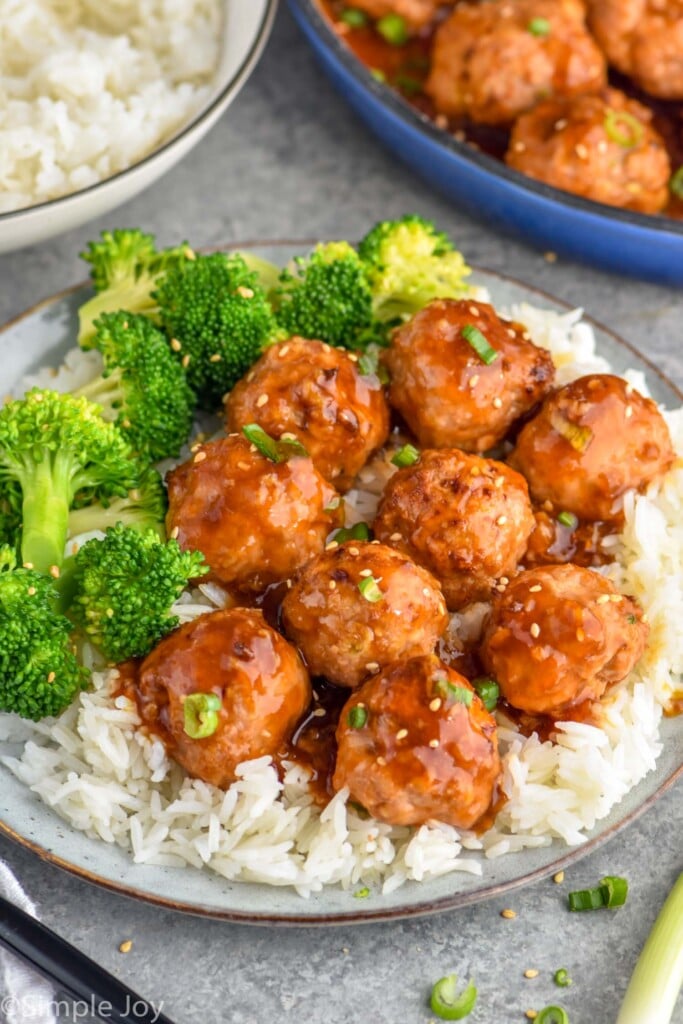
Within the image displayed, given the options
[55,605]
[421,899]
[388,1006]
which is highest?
[55,605]

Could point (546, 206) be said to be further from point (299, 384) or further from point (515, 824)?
point (515, 824)

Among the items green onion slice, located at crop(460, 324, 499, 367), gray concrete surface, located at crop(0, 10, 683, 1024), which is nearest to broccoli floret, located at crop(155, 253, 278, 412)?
green onion slice, located at crop(460, 324, 499, 367)

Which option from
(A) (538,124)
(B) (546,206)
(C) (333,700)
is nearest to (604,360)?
(B) (546,206)

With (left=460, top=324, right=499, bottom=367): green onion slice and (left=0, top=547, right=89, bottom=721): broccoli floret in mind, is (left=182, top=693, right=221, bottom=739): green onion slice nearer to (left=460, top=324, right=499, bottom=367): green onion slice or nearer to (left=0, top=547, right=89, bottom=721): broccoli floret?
(left=0, top=547, right=89, bottom=721): broccoli floret

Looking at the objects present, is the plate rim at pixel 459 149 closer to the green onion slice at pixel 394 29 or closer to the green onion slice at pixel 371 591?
the green onion slice at pixel 394 29

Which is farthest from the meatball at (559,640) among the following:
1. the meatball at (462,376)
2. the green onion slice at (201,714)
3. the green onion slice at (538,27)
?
the green onion slice at (538,27)

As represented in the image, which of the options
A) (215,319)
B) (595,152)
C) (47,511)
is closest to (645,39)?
(595,152)

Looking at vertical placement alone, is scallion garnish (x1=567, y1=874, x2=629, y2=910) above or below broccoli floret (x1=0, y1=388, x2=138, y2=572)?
below
